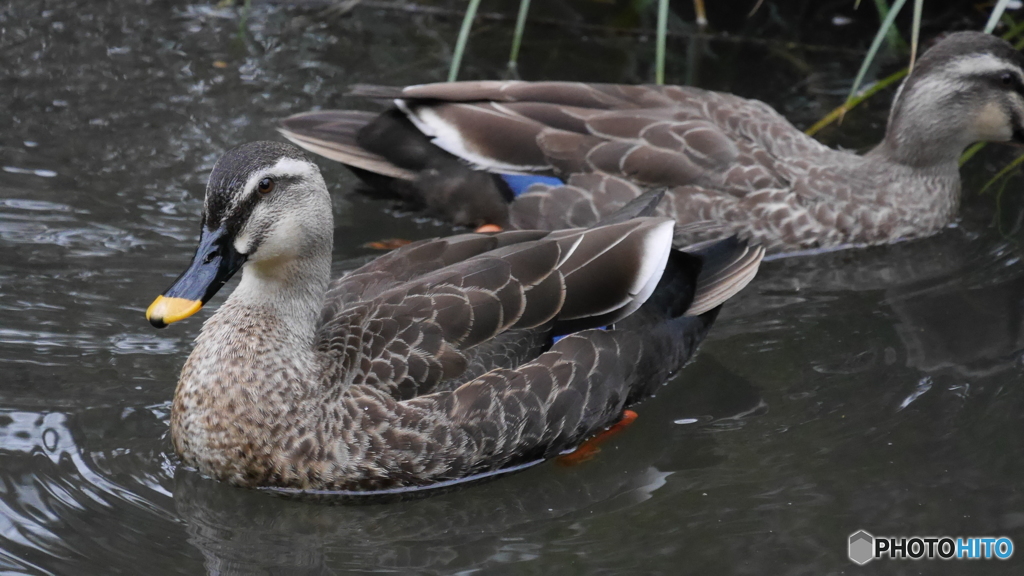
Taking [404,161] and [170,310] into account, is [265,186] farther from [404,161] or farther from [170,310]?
[404,161]

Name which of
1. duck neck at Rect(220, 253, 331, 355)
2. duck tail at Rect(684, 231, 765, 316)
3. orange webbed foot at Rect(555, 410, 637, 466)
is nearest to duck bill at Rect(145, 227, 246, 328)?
duck neck at Rect(220, 253, 331, 355)

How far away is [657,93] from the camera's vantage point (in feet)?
21.9

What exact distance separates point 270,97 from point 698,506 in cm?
423

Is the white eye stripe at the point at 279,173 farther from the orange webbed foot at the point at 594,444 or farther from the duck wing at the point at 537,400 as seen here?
the orange webbed foot at the point at 594,444

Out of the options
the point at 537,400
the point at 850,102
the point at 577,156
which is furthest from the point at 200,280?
the point at 850,102

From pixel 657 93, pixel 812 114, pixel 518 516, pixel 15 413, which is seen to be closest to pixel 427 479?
pixel 518 516

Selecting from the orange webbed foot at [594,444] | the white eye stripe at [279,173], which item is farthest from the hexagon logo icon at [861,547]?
the white eye stripe at [279,173]

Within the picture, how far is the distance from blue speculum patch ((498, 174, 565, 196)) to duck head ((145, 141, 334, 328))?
1863 millimetres

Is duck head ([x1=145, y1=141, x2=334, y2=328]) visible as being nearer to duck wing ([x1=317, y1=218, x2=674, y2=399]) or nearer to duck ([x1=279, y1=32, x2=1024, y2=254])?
duck wing ([x1=317, y1=218, x2=674, y2=399])

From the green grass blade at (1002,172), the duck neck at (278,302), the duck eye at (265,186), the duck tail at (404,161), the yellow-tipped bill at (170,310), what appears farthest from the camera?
the green grass blade at (1002,172)

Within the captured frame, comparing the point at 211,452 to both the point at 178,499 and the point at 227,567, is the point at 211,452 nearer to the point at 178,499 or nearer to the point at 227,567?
the point at 178,499

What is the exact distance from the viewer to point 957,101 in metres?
6.75

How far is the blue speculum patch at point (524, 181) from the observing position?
6.41m

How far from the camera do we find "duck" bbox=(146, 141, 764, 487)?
4.50 m
